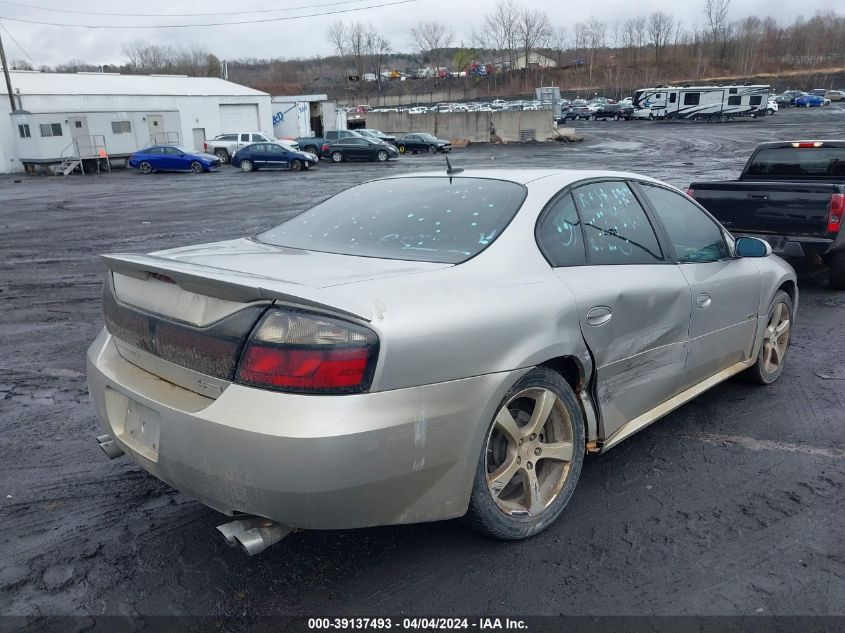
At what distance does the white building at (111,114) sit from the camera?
113 ft

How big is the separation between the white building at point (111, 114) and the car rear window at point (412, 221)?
3630cm

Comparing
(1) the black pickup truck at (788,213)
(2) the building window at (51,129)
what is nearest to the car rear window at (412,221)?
(1) the black pickup truck at (788,213)

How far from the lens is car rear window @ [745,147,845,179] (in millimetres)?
8422

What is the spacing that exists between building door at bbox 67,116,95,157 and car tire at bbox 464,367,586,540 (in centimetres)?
3764

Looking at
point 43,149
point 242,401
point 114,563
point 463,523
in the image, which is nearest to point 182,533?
point 114,563

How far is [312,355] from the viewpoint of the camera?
2256 mm

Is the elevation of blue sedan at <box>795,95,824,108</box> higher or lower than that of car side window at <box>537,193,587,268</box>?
higher

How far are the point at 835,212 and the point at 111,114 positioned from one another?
37580 millimetres

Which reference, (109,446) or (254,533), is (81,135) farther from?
(254,533)

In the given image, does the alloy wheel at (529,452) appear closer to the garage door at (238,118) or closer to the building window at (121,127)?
the building window at (121,127)

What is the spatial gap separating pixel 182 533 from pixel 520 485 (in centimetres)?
153

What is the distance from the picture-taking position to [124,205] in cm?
1884

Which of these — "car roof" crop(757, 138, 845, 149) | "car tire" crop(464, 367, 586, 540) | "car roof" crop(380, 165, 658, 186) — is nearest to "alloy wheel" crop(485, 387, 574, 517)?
"car tire" crop(464, 367, 586, 540)

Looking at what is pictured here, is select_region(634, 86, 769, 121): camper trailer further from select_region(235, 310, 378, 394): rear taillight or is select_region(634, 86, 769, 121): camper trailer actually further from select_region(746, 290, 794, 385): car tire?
select_region(235, 310, 378, 394): rear taillight
